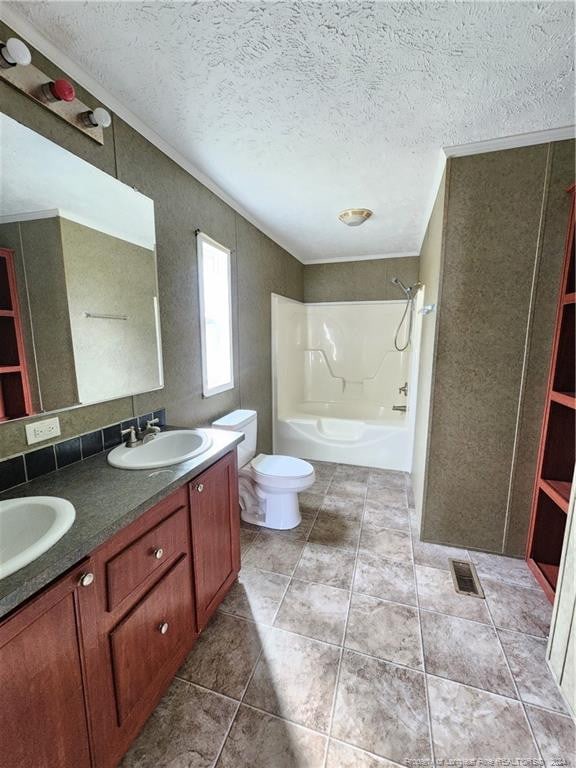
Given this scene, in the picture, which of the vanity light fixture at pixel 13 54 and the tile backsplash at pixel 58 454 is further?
the tile backsplash at pixel 58 454

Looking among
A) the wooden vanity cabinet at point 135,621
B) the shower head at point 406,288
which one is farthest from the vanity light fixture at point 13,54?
the shower head at point 406,288

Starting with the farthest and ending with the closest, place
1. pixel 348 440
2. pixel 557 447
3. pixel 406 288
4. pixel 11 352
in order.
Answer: pixel 406 288
pixel 348 440
pixel 557 447
pixel 11 352

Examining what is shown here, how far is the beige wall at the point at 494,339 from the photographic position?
1710mm

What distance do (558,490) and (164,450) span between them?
208cm

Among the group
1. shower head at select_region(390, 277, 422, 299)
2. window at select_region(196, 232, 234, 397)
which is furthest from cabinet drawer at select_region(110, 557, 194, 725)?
shower head at select_region(390, 277, 422, 299)

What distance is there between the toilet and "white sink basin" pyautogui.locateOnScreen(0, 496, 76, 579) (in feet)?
4.22

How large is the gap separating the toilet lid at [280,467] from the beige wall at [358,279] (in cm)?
248

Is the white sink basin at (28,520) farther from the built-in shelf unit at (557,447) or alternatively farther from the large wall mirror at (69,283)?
the built-in shelf unit at (557,447)

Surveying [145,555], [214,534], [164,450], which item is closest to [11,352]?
[164,450]

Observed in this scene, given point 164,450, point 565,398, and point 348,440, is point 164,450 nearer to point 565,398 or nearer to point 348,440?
point 565,398

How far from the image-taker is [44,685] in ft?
2.42

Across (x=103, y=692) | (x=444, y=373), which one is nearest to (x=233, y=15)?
(x=444, y=373)

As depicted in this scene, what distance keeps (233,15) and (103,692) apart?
2.12 meters

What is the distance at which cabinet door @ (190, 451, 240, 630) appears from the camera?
1364mm
